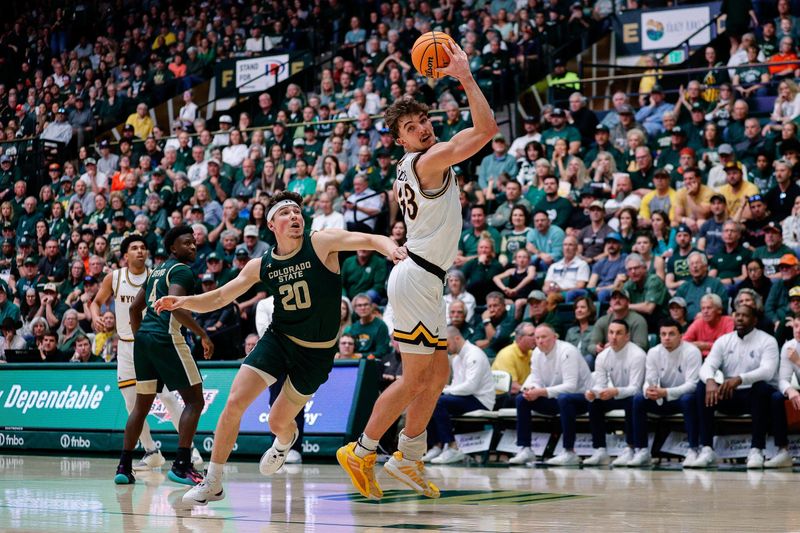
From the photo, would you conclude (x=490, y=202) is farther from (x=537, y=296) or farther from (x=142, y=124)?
(x=142, y=124)

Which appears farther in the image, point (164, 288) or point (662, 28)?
point (662, 28)

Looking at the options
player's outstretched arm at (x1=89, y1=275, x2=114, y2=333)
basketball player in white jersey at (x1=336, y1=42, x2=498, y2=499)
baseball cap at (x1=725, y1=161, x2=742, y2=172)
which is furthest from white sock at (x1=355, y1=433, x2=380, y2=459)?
baseball cap at (x1=725, y1=161, x2=742, y2=172)

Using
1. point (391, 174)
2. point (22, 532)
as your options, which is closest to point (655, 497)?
point (22, 532)

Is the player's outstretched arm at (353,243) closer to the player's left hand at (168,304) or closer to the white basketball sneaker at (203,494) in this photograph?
the player's left hand at (168,304)

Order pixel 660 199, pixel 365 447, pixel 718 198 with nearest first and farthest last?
pixel 365 447
pixel 718 198
pixel 660 199

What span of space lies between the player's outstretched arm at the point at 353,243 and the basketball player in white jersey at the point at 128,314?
3544 mm

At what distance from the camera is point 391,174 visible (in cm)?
1720

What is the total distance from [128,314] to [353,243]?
14.9 ft

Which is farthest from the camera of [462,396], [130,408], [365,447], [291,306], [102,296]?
[462,396]

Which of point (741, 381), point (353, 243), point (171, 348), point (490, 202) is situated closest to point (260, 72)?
point (490, 202)

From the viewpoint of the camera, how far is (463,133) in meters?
6.88

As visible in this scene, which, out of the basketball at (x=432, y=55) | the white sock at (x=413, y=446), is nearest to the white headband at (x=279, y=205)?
the basketball at (x=432, y=55)

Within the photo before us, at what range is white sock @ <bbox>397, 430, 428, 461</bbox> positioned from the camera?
24.3 feet

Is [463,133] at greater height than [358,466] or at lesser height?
greater
